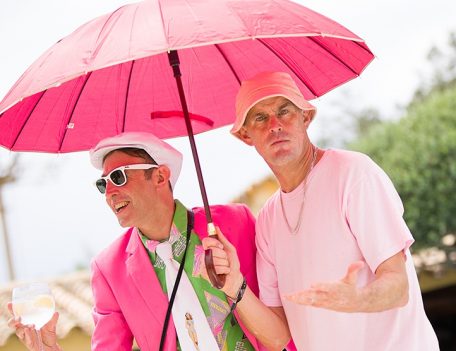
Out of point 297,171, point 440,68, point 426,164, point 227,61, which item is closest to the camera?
point 297,171

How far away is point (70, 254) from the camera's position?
24.2 metres

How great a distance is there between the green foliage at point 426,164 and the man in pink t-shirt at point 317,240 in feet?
21.7

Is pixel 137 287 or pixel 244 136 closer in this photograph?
pixel 244 136

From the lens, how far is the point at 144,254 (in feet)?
10.3

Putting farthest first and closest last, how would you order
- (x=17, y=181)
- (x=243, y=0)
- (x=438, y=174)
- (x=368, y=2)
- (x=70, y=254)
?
(x=368, y=2), (x=70, y=254), (x=17, y=181), (x=438, y=174), (x=243, y=0)

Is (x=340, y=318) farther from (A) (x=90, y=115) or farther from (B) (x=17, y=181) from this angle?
(B) (x=17, y=181)

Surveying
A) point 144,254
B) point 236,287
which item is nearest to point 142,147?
point 144,254

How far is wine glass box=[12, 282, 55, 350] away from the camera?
2.92 m

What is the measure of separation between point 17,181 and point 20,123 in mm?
13418

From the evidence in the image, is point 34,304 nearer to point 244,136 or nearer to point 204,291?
point 204,291

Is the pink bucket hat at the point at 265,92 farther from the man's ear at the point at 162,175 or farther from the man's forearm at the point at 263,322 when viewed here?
the man's forearm at the point at 263,322

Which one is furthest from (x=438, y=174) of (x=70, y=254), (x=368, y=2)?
(x=368, y=2)

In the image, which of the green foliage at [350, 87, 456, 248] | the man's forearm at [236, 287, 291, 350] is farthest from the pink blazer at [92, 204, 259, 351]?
the green foliage at [350, 87, 456, 248]

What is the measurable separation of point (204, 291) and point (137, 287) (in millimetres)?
271
